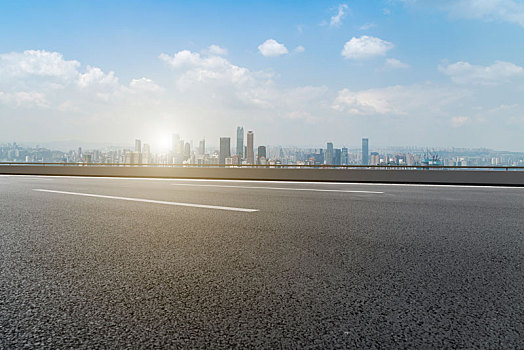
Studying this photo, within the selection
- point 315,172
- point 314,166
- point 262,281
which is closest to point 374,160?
point 314,166

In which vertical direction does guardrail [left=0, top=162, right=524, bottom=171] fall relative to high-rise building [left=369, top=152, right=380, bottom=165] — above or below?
below

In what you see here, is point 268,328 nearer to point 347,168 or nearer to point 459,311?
point 459,311

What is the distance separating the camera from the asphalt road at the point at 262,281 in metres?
2.53

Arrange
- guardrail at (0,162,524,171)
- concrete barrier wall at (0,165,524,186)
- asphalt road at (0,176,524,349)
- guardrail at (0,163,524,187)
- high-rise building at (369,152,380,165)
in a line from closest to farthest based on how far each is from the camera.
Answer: asphalt road at (0,176,524,349), concrete barrier wall at (0,165,524,186), guardrail at (0,163,524,187), guardrail at (0,162,524,171), high-rise building at (369,152,380,165)

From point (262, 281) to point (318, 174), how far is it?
17.5 metres

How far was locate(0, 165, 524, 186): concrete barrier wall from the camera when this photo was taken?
17656mm

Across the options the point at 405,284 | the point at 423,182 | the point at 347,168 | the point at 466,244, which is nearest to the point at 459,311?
the point at 405,284

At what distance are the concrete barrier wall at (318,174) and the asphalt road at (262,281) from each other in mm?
11321

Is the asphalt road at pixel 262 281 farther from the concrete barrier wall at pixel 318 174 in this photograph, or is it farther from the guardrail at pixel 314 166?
the guardrail at pixel 314 166

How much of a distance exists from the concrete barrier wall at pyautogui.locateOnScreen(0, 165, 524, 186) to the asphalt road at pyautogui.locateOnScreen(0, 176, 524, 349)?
37.1 ft

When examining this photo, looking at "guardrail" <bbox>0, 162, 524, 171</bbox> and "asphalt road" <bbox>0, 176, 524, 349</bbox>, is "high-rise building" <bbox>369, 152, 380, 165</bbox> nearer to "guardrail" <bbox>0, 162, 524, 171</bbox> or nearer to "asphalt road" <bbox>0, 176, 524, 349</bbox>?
"guardrail" <bbox>0, 162, 524, 171</bbox>

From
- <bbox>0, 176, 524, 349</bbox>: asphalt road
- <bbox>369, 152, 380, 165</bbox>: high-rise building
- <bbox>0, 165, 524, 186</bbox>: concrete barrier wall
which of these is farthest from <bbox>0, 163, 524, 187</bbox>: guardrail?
<bbox>0, 176, 524, 349</bbox>: asphalt road

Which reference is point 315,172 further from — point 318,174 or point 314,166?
point 314,166

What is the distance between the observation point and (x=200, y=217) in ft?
23.9
